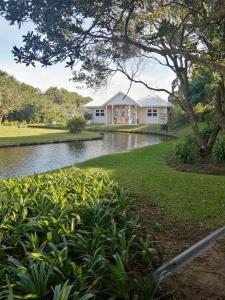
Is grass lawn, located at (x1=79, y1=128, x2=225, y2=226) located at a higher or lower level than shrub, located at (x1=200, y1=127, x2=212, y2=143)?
lower

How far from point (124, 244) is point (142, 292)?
744 millimetres

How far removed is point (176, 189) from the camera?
796 cm

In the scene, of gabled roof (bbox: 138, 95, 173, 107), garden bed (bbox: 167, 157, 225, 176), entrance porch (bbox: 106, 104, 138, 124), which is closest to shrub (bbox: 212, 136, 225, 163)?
garden bed (bbox: 167, 157, 225, 176)

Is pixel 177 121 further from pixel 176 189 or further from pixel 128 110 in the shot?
pixel 176 189

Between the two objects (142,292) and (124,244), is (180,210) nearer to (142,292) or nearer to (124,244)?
(124,244)

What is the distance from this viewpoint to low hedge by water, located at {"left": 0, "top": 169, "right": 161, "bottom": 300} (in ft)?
10.4

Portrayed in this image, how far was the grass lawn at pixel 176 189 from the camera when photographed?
6258 millimetres

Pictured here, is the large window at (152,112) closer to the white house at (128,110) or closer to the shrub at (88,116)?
the white house at (128,110)

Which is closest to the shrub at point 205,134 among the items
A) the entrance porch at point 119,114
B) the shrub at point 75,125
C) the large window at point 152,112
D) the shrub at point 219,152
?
the shrub at point 219,152

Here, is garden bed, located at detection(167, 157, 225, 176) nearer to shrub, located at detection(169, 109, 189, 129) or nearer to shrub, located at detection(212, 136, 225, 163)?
shrub, located at detection(212, 136, 225, 163)

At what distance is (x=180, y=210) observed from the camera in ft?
21.1

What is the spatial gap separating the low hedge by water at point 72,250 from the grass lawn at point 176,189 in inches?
46.3

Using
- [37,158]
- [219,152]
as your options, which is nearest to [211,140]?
[219,152]

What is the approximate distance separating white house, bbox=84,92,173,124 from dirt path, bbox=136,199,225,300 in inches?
1507
